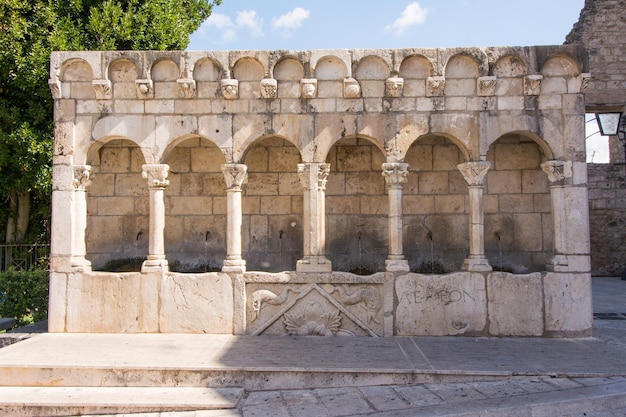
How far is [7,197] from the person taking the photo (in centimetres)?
1324

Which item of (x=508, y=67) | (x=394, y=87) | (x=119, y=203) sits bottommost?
(x=119, y=203)

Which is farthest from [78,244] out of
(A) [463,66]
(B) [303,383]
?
(A) [463,66]

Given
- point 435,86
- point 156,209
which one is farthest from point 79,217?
point 435,86

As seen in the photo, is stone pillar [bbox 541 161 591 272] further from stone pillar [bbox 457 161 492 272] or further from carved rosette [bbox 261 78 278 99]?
carved rosette [bbox 261 78 278 99]

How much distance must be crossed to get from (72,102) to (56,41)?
4.01 meters

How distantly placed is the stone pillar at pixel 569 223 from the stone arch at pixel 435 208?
153 centimetres

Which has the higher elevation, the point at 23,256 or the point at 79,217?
the point at 79,217

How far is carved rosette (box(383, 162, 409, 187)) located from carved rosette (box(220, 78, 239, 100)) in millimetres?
2476

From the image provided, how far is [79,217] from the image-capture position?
7.70 meters

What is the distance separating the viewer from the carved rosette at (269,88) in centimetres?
754

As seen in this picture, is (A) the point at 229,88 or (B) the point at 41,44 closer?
(A) the point at 229,88

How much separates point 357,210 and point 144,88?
12.9ft

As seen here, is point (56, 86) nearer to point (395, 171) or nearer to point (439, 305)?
point (395, 171)

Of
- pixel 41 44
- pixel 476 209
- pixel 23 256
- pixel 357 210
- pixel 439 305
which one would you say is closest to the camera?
pixel 439 305
